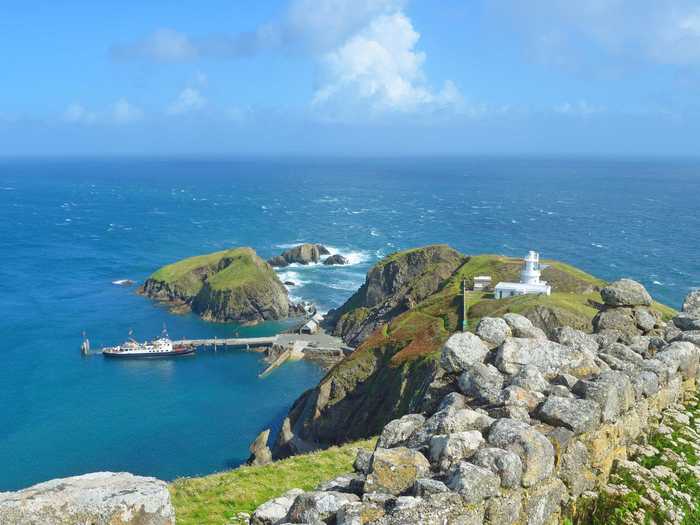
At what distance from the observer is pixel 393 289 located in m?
107

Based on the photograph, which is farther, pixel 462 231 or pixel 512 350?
pixel 462 231

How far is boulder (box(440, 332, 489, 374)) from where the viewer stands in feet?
58.4

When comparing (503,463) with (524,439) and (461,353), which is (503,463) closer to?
(524,439)

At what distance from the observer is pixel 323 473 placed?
2361 centimetres

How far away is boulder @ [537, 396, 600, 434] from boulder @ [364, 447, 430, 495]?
3901mm

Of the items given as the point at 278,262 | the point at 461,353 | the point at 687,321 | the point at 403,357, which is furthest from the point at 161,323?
the point at 461,353

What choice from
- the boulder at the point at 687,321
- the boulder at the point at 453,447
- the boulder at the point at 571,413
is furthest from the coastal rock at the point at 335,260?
the boulder at the point at 453,447

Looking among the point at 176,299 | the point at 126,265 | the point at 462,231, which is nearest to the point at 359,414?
the point at 176,299

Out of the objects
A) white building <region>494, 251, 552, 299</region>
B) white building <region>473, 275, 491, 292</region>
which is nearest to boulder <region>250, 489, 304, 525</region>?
white building <region>494, 251, 552, 299</region>

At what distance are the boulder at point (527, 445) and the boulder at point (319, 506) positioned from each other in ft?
11.4

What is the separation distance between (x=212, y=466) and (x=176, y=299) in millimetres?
68513

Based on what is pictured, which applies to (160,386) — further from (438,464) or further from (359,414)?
(438,464)

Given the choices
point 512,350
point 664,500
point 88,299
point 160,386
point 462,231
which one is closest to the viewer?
point 664,500

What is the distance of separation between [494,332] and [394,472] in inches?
346
